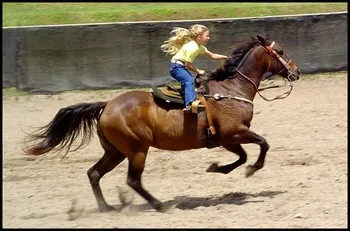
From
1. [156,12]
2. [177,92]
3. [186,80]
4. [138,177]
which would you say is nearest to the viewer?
[138,177]

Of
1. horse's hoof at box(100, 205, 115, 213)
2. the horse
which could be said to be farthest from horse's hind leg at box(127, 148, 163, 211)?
horse's hoof at box(100, 205, 115, 213)

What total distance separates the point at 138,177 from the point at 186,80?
1163 millimetres

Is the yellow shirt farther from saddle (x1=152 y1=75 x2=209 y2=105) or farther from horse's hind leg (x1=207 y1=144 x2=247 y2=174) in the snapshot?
horse's hind leg (x1=207 y1=144 x2=247 y2=174)

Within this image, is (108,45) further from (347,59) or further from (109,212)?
(109,212)

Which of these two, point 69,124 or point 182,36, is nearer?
point 182,36

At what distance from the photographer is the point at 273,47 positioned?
330 inches

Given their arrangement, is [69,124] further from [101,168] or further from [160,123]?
[160,123]

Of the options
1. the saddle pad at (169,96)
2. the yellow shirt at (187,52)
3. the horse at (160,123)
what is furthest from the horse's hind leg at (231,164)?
the yellow shirt at (187,52)

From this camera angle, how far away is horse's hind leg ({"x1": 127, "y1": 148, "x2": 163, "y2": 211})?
7.73 metres

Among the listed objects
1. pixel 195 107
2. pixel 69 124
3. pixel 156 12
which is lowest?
pixel 156 12

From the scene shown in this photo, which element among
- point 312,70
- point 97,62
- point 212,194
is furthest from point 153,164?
point 312,70

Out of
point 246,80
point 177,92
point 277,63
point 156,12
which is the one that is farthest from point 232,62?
point 156,12

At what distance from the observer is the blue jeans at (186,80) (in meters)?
7.83

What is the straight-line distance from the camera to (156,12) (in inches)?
674
